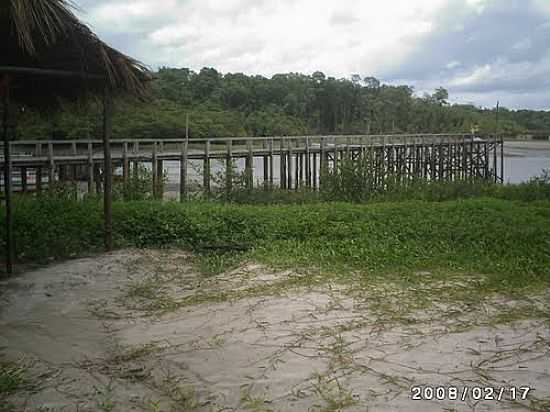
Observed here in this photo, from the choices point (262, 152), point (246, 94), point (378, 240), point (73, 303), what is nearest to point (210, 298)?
point (73, 303)

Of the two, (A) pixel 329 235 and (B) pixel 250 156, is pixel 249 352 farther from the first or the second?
(B) pixel 250 156

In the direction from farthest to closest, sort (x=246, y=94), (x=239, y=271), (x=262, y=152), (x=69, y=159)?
(x=246, y=94) < (x=262, y=152) < (x=69, y=159) < (x=239, y=271)

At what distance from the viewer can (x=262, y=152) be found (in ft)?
83.7

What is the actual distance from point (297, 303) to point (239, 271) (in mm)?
1556

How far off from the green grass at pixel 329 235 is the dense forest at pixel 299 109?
25.2 meters

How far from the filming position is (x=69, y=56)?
795 cm

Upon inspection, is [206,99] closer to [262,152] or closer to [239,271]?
[262,152]

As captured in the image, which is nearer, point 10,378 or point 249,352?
point 10,378

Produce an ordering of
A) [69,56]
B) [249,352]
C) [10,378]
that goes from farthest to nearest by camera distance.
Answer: [69,56], [249,352], [10,378]

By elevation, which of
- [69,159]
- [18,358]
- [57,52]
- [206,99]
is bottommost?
[18,358]
